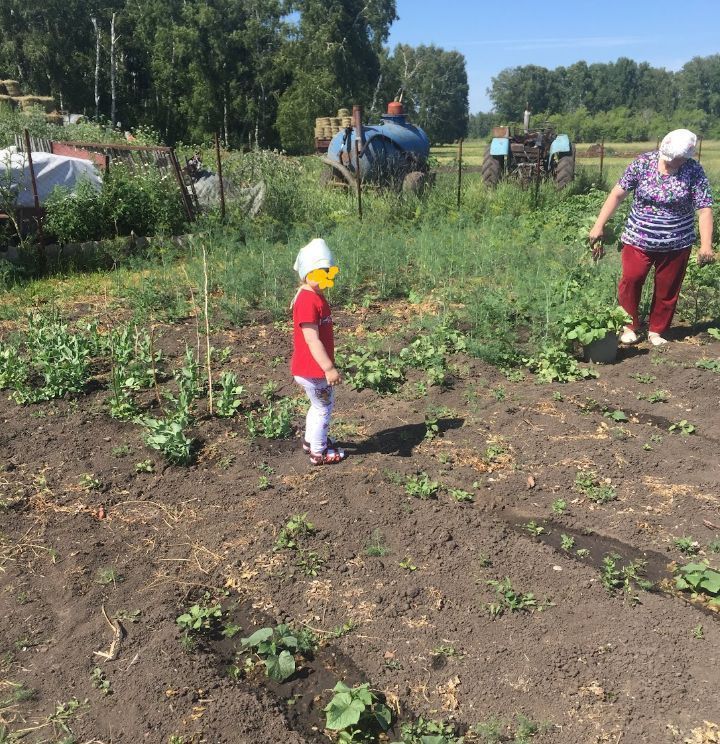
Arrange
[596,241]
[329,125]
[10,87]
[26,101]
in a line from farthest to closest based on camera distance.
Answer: [10,87] < [329,125] < [26,101] < [596,241]

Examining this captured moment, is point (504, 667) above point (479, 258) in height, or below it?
below

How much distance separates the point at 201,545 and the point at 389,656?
3.75 ft

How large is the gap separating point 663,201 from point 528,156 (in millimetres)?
10124

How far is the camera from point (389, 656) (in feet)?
8.60

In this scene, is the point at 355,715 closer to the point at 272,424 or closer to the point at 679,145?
the point at 272,424

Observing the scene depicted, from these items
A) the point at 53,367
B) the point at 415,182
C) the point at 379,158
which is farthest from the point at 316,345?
the point at 379,158

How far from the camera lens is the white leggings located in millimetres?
3748

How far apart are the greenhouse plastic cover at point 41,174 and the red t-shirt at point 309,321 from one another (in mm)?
6325

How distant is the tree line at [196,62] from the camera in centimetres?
3231

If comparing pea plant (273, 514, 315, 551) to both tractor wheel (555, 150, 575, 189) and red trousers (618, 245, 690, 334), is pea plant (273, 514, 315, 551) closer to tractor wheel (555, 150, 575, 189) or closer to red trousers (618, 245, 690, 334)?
red trousers (618, 245, 690, 334)

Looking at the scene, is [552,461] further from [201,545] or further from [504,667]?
[201,545]

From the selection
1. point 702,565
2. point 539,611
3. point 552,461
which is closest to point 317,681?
point 539,611

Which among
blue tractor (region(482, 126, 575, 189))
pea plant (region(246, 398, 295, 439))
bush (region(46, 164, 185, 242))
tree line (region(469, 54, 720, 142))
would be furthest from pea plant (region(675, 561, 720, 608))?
tree line (region(469, 54, 720, 142))

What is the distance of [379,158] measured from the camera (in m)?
13.6
